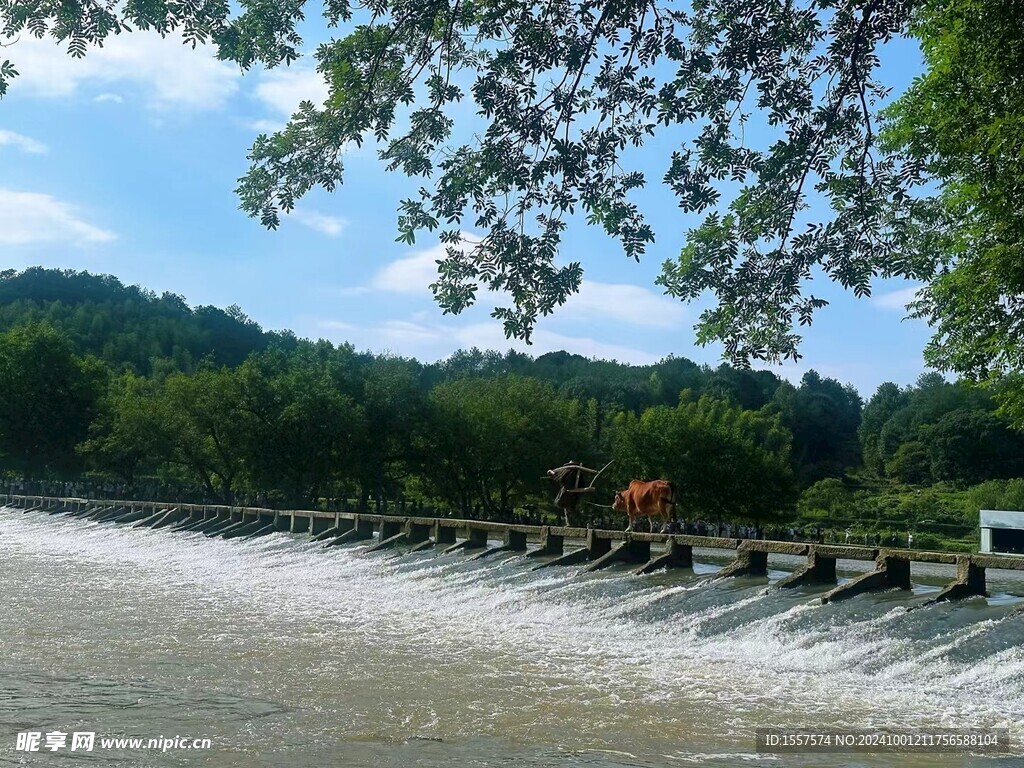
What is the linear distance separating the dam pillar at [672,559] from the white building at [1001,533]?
4239cm

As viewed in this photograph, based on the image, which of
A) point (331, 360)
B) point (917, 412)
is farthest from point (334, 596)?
point (917, 412)

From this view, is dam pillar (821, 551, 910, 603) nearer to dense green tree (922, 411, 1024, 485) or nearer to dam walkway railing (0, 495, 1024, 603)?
dam walkway railing (0, 495, 1024, 603)

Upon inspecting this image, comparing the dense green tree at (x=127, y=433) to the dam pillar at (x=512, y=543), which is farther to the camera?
the dense green tree at (x=127, y=433)

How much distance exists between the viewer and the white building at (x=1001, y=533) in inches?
2235

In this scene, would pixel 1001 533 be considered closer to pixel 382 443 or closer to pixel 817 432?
pixel 382 443

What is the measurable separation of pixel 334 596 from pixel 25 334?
8505cm

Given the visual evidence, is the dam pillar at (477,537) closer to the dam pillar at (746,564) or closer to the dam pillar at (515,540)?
the dam pillar at (515,540)

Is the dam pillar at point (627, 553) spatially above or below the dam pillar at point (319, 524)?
above

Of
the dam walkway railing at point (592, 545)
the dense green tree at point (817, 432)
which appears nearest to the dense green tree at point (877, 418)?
the dense green tree at point (817, 432)

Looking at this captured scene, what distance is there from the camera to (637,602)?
17375mm

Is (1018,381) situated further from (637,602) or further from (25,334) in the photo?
(25,334)

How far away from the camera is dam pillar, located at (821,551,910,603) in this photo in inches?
634

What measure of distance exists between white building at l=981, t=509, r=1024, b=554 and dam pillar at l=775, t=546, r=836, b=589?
144 feet

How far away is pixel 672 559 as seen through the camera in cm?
2127
